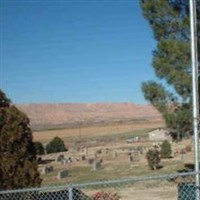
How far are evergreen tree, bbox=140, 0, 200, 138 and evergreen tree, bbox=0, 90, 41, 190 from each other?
5.62 meters

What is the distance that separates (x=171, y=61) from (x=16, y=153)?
6.77m

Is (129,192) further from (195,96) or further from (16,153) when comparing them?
(195,96)

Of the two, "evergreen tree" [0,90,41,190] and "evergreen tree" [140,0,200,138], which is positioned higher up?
"evergreen tree" [140,0,200,138]

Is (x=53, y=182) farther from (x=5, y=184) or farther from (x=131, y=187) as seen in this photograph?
(x=5, y=184)

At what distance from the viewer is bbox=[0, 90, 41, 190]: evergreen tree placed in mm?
14516

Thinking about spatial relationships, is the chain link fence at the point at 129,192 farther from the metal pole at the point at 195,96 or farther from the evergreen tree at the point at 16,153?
the metal pole at the point at 195,96

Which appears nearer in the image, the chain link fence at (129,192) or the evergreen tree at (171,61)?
the chain link fence at (129,192)

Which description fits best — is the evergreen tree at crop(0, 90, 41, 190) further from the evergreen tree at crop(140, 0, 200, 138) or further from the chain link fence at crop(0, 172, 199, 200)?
the evergreen tree at crop(140, 0, 200, 138)

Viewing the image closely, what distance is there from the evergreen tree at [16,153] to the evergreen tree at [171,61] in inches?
221

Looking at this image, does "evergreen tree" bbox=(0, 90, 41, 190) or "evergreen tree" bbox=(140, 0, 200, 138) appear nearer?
"evergreen tree" bbox=(0, 90, 41, 190)

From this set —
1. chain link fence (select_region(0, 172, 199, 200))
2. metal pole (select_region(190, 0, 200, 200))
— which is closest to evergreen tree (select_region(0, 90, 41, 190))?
chain link fence (select_region(0, 172, 199, 200))

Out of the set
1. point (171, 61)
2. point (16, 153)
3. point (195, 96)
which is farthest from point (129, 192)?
point (195, 96)

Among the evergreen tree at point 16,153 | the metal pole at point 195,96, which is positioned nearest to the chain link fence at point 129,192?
the evergreen tree at point 16,153

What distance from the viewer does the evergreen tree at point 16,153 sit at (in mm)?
14516
